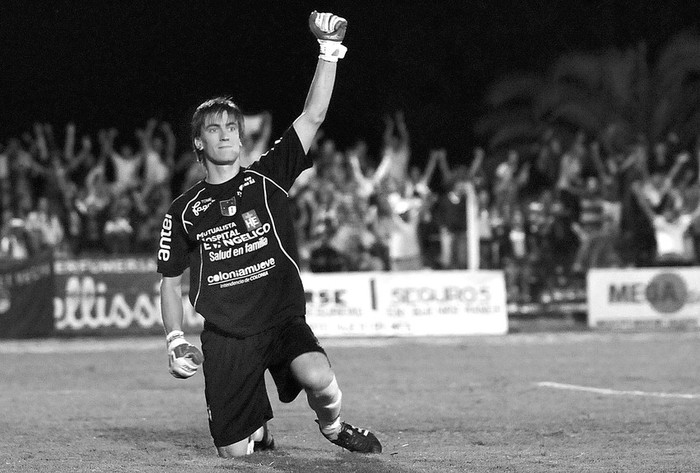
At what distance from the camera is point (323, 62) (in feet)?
21.6

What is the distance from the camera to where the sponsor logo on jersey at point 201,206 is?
6.72 m

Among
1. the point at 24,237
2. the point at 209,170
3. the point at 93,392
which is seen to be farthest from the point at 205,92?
the point at 209,170

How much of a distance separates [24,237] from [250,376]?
12.7 metres

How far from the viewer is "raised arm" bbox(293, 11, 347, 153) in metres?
6.54

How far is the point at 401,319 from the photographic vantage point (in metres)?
18.0

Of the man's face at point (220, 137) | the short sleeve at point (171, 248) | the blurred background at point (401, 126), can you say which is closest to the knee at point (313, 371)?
the short sleeve at point (171, 248)

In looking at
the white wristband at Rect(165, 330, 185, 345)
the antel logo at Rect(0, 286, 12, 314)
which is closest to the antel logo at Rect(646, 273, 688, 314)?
the antel logo at Rect(0, 286, 12, 314)

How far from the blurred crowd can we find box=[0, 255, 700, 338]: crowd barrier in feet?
1.43

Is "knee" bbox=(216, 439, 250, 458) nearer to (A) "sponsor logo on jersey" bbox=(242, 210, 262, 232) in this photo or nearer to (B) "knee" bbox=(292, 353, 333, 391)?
(B) "knee" bbox=(292, 353, 333, 391)

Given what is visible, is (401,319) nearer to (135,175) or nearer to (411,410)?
(135,175)

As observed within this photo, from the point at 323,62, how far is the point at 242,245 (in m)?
1.17

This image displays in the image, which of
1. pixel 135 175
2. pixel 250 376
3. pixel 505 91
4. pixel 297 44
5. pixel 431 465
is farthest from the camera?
pixel 297 44

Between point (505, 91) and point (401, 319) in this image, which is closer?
point (401, 319)

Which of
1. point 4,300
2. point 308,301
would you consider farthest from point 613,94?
point 4,300
